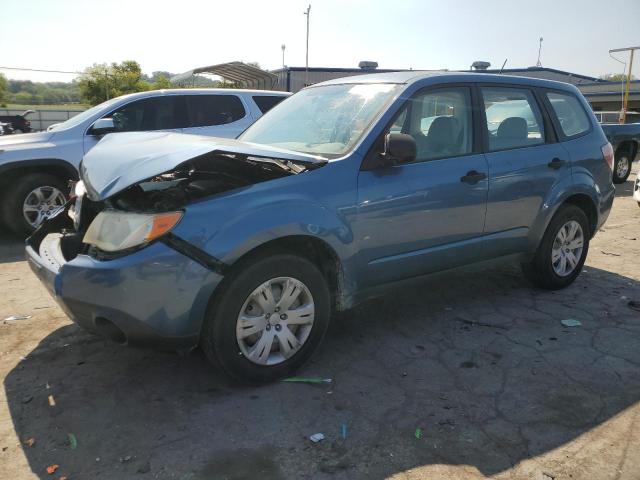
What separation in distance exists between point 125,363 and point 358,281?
1.60 metres

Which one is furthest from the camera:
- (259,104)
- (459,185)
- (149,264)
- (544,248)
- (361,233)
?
(259,104)

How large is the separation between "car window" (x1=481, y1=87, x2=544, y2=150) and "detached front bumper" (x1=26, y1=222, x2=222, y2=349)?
2.58 metres

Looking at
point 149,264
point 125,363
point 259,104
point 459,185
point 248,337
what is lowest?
point 125,363

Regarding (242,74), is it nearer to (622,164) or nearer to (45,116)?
(45,116)

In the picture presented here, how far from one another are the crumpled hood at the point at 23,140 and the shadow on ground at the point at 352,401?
11.4 ft

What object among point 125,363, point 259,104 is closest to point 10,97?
point 259,104

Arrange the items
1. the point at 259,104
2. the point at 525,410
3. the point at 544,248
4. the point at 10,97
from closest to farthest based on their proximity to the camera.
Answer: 1. the point at 525,410
2. the point at 544,248
3. the point at 259,104
4. the point at 10,97

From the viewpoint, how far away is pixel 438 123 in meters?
3.91

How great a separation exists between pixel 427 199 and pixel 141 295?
196cm

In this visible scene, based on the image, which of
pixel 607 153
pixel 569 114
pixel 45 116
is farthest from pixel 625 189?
pixel 45 116

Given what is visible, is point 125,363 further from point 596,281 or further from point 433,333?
point 596,281

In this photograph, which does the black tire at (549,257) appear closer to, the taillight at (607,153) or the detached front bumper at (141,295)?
the taillight at (607,153)

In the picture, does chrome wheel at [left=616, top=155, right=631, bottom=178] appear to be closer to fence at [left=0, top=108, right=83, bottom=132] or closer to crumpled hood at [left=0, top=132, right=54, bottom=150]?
crumpled hood at [left=0, top=132, right=54, bottom=150]

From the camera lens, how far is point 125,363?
3.47m
